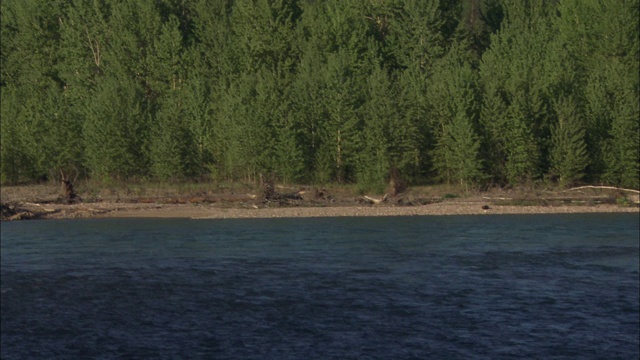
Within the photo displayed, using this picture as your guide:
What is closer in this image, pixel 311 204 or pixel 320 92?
pixel 311 204

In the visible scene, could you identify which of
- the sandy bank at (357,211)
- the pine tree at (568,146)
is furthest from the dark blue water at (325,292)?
the pine tree at (568,146)

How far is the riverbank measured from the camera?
195 feet

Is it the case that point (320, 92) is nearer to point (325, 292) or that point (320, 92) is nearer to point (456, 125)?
point (456, 125)

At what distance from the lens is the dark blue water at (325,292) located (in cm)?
2522

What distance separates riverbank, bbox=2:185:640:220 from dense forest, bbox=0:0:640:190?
2811mm

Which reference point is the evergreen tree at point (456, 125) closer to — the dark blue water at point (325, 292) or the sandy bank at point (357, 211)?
the sandy bank at point (357, 211)

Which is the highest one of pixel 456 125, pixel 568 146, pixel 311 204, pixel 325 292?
pixel 456 125

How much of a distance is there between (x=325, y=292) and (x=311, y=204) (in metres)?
30.8

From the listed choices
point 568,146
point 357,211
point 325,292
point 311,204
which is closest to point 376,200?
point 357,211

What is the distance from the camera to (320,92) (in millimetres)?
73750

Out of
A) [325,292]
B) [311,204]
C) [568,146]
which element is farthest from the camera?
[568,146]

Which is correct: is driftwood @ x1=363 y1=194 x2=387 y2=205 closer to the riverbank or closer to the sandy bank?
the riverbank

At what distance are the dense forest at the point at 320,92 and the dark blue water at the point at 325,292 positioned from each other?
1673cm

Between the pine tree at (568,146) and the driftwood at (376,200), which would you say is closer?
the driftwood at (376,200)
